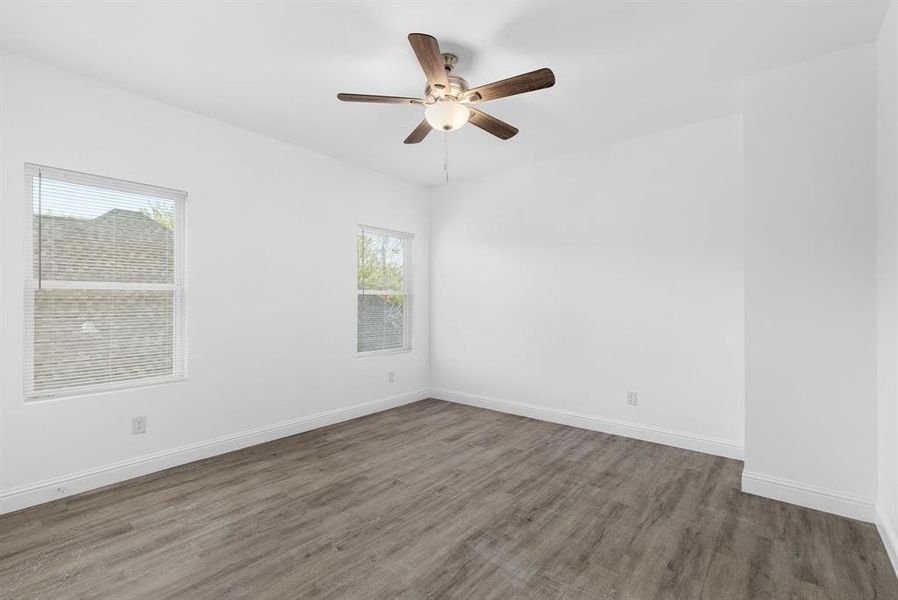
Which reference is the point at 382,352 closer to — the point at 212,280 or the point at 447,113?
the point at 212,280

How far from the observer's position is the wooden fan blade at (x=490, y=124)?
2674 mm

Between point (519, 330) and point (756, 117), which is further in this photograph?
point (519, 330)

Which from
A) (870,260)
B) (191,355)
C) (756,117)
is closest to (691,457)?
(870,260)

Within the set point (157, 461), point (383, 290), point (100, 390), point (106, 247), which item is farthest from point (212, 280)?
point (383, 290)

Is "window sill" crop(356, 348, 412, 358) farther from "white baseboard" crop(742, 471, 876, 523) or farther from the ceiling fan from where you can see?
"white baseboard" crop(742, 471, 876, 523)

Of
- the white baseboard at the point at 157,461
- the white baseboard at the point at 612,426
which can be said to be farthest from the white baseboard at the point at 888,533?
the white baseboard at the point at 157,461

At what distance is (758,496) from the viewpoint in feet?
8.71

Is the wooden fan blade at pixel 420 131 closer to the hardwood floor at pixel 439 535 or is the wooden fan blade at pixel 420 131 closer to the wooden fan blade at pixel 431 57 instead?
the wooden fan blade at pixel 431 57

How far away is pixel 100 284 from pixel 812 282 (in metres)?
4.58

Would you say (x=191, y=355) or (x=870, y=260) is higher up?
(x=870, y=260)

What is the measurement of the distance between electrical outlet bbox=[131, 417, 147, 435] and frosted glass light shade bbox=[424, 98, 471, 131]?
285 centimetres

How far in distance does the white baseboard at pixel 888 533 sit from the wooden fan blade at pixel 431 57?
3.15 meters

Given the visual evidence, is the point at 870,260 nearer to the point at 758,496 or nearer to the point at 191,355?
the point at 758,496

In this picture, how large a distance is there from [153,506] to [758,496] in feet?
12.3
